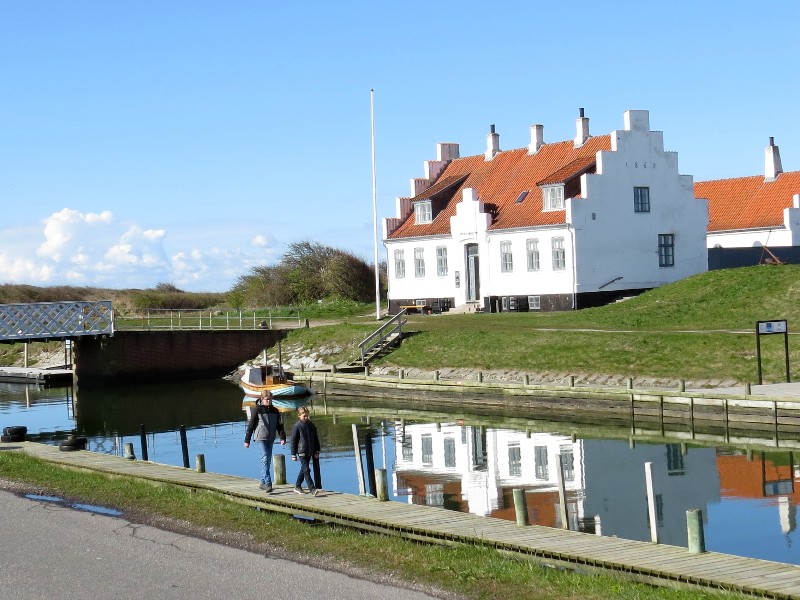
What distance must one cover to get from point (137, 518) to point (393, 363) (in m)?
34.0

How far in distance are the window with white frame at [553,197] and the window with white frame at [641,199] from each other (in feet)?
13.7

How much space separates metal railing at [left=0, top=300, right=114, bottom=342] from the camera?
62.0 metres

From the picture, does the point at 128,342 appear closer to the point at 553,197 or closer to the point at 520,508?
the point at 553,197

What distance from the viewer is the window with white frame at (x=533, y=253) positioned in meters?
61.2

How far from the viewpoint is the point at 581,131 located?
65312mm

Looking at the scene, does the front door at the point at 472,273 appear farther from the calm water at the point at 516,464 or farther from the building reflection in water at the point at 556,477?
the building reflection in water at the point at 556,477

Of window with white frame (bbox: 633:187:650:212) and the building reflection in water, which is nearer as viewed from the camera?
the building reflection in water

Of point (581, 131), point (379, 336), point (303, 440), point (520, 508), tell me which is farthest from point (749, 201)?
point (520, 508)

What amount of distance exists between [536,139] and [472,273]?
9.16 meters

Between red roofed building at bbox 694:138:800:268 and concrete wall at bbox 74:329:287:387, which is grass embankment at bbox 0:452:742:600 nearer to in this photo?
concrete wall at bbox 74:329:287:387

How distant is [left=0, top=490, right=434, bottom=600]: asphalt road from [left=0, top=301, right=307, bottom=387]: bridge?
43359 mm

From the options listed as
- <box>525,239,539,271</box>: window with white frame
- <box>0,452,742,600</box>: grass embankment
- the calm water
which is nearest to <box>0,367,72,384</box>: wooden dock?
the calm water

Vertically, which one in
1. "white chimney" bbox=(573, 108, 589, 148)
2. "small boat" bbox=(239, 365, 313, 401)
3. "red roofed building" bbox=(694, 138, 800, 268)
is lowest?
"small boat" bbox=(239, 365, 313, 401)

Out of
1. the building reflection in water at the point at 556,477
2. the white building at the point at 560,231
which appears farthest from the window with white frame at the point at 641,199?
the building reflection in water at the point at 556,477
